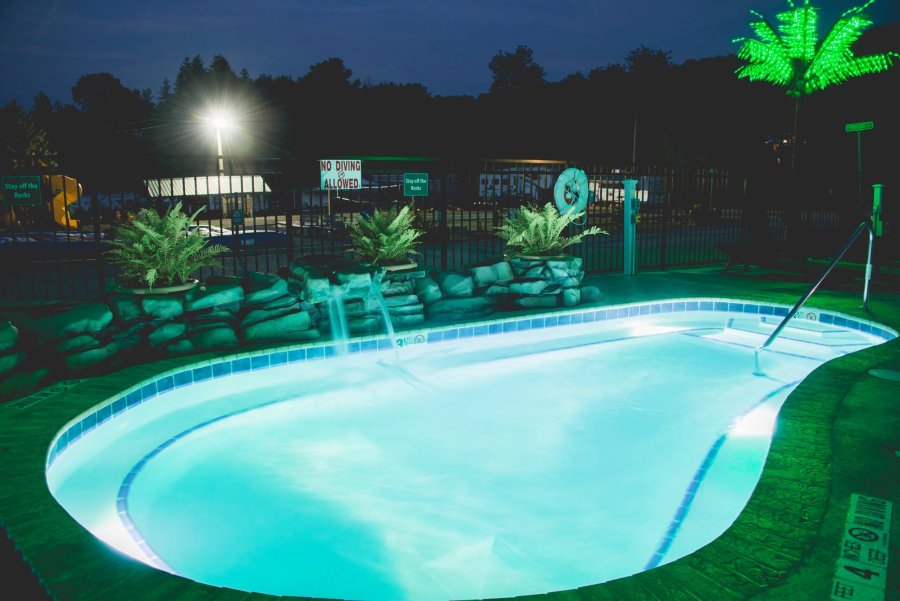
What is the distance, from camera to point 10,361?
4.36 meters

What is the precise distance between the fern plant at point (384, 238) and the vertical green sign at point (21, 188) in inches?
125

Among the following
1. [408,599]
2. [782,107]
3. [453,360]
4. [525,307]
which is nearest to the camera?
[408,599]

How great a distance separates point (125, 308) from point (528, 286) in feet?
14.3

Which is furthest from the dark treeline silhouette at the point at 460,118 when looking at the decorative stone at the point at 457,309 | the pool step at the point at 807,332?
the decorative stone at the point at 457,309

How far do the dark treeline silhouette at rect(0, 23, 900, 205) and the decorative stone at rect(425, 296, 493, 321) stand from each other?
870 inches

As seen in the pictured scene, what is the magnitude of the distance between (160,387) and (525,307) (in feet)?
13.8

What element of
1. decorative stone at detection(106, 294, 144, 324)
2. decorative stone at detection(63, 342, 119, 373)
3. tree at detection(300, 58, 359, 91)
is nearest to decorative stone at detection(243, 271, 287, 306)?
decorative stone at detection(106, 294, 144, 324)

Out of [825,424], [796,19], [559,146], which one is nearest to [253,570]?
[825,424]

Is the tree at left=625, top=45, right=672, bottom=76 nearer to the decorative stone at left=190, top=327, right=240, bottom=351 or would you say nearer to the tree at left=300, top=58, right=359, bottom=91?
the tree at left=300, top=58, right=359, bottom=91

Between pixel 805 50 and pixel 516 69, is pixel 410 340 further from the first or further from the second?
pixel 516 69

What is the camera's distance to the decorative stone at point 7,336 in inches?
170

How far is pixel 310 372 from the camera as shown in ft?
19.5

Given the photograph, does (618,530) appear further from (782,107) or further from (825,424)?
(782,107)

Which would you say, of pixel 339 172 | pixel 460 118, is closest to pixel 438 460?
pixel 339 172
